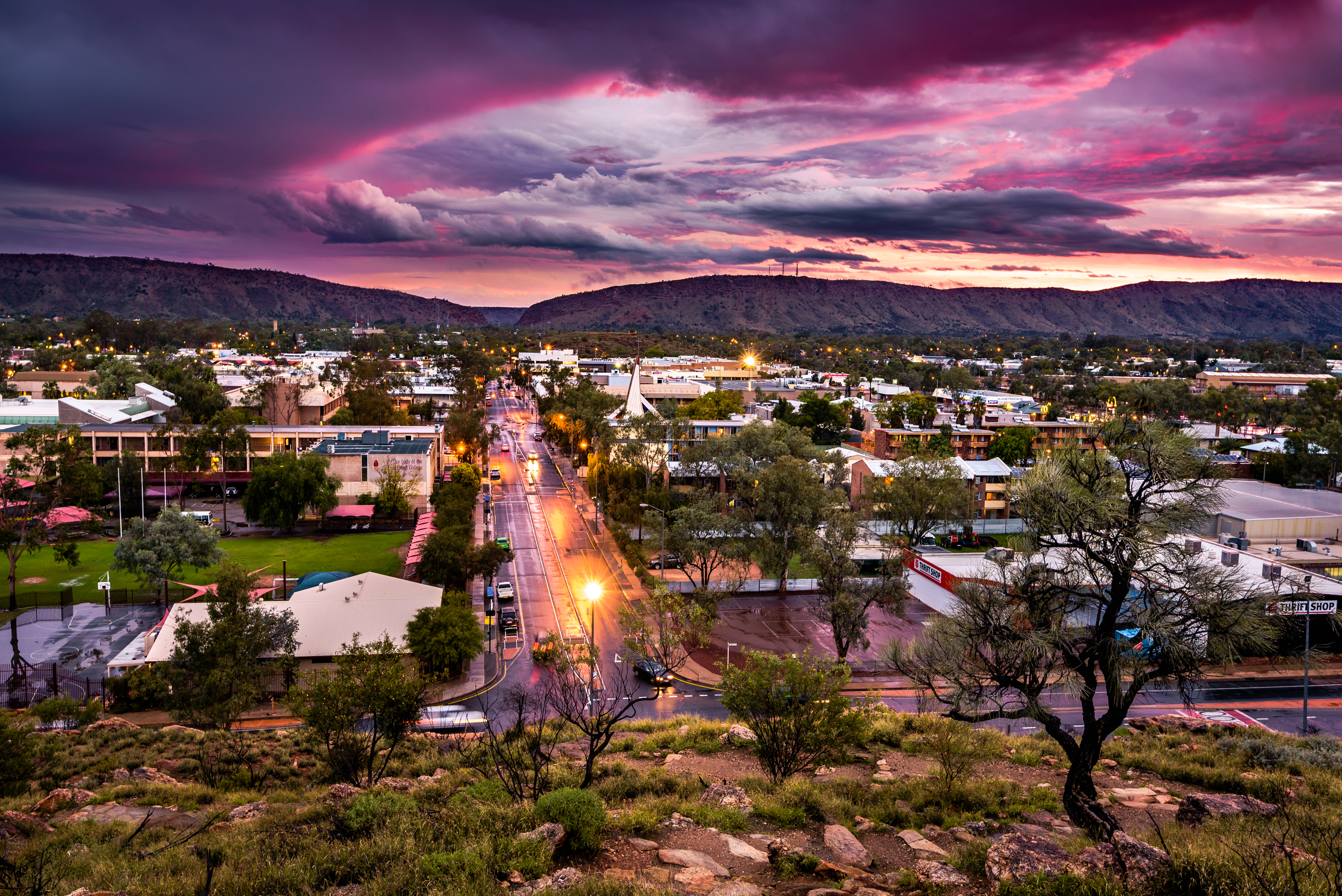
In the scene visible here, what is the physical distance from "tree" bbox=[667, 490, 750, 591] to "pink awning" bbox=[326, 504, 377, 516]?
28.2m

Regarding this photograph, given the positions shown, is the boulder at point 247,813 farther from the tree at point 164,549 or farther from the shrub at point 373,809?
the tree at point 164,549

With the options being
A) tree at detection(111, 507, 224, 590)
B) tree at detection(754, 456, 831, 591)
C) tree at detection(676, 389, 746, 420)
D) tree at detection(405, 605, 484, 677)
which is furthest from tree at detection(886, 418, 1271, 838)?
tree at detection(676, 389, 746, 420)

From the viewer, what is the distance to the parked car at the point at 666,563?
50875mm

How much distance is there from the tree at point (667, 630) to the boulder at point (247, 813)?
1002cm

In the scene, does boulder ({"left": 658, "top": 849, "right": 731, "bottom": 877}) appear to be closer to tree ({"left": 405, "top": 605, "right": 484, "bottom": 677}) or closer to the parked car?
tree ({"left": 405, "top": 605, "right": 484, "bottom": 677})

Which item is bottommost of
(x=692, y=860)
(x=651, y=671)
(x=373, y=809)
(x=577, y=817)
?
(x=651, y=671)

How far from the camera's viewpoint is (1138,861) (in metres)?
11.0

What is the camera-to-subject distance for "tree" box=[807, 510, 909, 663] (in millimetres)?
35812

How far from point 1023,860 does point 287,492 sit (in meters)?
55.3

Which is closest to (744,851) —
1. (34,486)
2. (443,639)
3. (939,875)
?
(939,875)

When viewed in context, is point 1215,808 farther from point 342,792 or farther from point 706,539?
point 706,539

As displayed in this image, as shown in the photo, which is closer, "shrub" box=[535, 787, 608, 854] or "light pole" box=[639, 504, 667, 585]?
"shrub" box=[535, 787, 608, 854]

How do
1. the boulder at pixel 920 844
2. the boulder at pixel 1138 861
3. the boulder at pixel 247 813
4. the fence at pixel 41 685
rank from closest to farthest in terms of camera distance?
the boulder at pixel 1138 861 → the boulder at pixel 920 844 → the boulder at pixel 247 813 → the fence at pixel 41 685

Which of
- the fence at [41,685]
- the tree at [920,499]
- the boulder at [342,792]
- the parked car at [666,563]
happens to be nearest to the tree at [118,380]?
the fence at [41,685]
